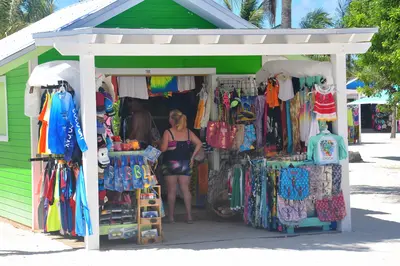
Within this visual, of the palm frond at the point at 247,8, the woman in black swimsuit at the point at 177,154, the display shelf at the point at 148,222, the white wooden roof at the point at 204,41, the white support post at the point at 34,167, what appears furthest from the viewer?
the palm frond at the point at 247,8

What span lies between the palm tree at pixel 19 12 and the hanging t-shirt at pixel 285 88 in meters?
22.1

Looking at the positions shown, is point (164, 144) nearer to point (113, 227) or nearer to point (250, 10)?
point (113, 227)

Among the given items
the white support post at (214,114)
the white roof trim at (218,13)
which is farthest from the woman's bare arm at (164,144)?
the white roof trim at (218,13)

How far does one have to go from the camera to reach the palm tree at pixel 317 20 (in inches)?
1562

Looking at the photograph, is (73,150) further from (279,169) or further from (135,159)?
(279,169)

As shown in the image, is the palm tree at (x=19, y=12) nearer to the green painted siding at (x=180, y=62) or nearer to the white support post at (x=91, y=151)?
the green painted siding at (x=180, y=62)

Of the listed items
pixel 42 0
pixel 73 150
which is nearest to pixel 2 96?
pixel 73 150

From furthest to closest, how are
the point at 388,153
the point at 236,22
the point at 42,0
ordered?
the point at 42,0
the point at 388,153
the point at 236,22

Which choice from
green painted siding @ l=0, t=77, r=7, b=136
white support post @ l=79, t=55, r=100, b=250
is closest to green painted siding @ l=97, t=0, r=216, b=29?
green painted siding @ l=0, t=77, r=7, b=136

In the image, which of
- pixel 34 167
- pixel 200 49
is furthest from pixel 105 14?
pixel 34 167

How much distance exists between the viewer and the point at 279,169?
10.7 m

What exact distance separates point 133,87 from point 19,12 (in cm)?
2495

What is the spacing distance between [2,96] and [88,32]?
177 inches

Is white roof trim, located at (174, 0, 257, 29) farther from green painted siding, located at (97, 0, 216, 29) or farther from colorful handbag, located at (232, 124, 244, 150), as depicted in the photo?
colorful handbag, located at (232, 124, 244, 150)
